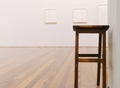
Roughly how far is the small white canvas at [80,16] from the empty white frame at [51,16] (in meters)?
0.66

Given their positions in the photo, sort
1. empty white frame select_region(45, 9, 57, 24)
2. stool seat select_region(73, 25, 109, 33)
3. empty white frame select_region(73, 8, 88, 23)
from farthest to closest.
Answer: empty white frame select_region(45, 9, 57, 24) → empty white frame select_region(73, 8, 88, 23) → stool seat select_region(73, 25, 109, 33)

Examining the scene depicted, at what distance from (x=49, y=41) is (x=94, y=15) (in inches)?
67.1

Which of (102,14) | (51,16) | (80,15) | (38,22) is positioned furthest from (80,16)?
(38,22)

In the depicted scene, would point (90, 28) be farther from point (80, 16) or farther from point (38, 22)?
point (38, 22)

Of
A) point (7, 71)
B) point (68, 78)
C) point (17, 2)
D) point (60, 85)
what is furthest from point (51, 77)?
point (17, 2)

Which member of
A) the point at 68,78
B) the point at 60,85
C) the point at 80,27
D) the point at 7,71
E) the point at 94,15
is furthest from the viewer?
the point at 94,15

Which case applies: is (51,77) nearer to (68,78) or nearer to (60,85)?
(68,78)

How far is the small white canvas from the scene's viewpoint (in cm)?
845

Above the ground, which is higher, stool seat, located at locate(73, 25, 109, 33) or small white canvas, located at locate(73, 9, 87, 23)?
small white canvas, located at locate(73, 9, 87, 23)

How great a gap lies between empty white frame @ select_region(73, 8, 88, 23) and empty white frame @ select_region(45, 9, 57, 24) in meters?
0.66

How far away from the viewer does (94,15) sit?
332 inches

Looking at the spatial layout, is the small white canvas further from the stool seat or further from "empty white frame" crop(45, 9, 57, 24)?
the stool seat

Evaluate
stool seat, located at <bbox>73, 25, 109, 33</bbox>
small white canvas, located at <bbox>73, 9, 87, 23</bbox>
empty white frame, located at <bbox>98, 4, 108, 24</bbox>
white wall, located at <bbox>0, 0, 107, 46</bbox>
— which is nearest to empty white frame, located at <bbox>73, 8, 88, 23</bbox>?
small white canvas, located at <bbox>73, 9, 87, 23</bbox>

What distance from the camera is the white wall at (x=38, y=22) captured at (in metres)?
8.47
